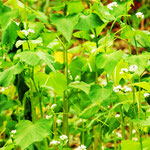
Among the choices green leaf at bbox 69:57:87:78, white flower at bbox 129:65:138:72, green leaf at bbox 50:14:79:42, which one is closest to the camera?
white flower at bbox 129:65:138:72

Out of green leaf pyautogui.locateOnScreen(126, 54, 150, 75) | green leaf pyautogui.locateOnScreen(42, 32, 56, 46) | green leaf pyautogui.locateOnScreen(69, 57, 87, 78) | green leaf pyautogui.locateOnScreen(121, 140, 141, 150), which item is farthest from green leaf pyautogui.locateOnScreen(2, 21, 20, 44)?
green leaf pyautogui.locateOnScreen(121, 140, 141, 150)

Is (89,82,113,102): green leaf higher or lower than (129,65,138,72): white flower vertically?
lower

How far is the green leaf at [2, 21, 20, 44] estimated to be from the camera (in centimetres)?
124

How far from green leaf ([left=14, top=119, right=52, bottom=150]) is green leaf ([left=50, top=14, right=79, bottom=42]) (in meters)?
0.31

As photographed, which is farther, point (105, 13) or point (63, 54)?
point (63, 54)

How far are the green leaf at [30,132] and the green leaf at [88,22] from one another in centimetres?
35

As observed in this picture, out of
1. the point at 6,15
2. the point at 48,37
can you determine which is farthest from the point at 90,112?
the point at 6,15

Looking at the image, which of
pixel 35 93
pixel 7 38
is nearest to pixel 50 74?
pixel 35 93

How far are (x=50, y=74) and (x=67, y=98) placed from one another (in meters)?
0.18

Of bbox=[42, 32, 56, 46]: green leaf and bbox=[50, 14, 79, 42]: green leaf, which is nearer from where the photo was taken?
bbox=[50, 14, 79, 42]: green leaf

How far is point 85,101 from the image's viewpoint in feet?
4.96

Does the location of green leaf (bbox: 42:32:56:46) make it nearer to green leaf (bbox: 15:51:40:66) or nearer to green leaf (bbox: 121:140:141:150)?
green leaf (bbox: 15:51:40:66)

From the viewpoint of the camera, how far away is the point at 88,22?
120 cm

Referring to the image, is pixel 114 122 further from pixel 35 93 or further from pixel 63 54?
pixel 63 54
